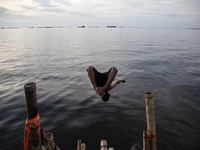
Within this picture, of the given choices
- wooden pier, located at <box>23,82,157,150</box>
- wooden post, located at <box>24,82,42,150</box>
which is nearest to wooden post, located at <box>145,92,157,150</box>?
wooden pier, located at <box>23,82,157,150</box>

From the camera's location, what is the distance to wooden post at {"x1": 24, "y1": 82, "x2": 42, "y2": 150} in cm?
479

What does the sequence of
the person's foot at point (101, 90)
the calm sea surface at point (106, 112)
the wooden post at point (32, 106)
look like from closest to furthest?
the wooden post at point (32, 106), the person's foot at point (101, 90), the calm sea surface at point (106, 112)

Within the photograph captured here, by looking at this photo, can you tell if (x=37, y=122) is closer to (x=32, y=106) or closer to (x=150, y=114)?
(x=32, y=106)

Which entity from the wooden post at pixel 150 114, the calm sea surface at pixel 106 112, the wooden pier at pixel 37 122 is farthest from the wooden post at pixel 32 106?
the wooden post at pixel 150 114

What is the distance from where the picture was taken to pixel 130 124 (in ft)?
32.7

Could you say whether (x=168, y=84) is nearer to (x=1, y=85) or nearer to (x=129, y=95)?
(x=129, y=95)

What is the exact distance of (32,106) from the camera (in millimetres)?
5031

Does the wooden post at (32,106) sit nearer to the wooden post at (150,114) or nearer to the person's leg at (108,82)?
the person's leg at (108,82)

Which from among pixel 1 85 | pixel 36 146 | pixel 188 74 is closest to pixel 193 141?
pixel 36 146

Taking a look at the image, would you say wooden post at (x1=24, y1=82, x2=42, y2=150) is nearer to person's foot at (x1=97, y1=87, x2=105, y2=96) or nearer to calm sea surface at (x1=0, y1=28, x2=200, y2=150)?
person's foot at (x1=97, y1=87, x2=105, y2=96)

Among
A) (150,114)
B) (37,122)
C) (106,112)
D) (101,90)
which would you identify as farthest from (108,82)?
(106,112)

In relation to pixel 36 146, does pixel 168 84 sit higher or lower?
lower

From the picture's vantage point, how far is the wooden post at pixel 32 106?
479cm

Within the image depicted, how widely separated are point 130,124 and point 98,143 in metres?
2.55
